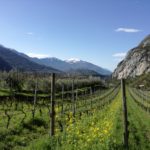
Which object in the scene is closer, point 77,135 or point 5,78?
point 77,135

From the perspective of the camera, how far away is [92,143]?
39.3 ft

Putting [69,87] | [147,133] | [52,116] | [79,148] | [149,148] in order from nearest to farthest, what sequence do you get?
[79,148] < [52,116] < [149,148] < [147,133] < [69,87]

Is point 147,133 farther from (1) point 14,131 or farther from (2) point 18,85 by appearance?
(2) point 18,85

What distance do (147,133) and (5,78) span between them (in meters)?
61.0

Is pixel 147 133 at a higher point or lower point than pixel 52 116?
lower

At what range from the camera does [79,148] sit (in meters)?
11.2

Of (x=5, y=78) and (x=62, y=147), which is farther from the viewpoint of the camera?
(x=5, y=78)

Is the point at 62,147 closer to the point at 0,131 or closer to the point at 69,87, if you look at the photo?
the point at 0,131

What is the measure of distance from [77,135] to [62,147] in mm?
1241

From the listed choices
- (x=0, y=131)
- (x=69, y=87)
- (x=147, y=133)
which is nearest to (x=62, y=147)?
(x=0, y=131)

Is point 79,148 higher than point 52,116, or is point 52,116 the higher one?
point 52,116

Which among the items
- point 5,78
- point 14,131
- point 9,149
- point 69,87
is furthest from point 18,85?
point 9,149

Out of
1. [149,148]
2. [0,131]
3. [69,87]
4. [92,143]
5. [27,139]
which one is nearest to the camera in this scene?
[92,143]

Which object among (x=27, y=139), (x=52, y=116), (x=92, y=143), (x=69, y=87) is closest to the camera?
(x=92, y=143)
